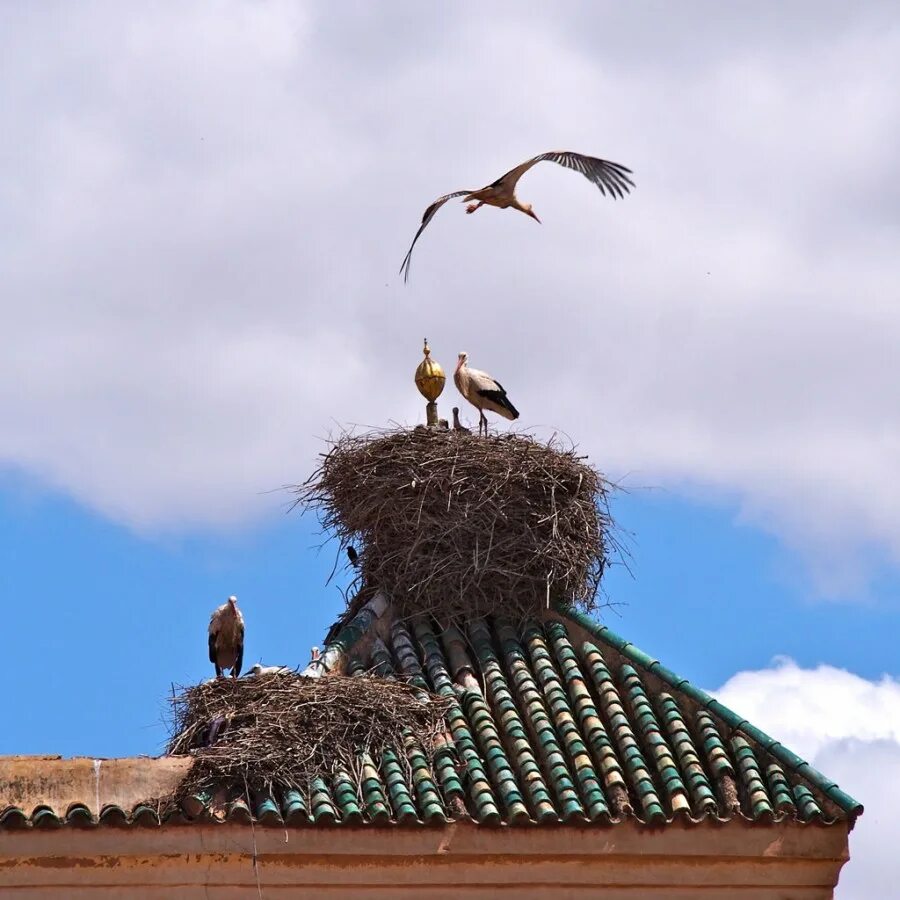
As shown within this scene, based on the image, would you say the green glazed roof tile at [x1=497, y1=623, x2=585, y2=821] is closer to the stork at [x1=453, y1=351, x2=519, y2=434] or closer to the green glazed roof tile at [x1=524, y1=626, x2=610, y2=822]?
the green glazed roof tile at [x1=524, y1=626, x2=610, y2=822]

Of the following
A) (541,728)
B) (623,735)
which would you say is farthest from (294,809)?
(623,735)

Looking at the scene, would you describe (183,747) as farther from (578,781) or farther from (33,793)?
(578,781)

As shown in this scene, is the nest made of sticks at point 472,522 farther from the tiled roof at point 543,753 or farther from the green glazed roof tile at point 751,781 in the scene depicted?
the green glazed roof tile at point 751,781

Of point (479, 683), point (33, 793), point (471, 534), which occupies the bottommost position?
point (33, 793)

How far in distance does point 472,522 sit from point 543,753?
227cm

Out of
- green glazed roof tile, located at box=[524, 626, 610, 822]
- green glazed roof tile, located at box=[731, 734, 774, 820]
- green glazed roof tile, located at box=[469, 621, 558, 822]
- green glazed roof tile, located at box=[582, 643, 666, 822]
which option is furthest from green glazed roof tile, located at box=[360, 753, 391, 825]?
green glazed roof tile, located at box=[731, 734, 774, 820]

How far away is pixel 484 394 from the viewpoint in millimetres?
16078

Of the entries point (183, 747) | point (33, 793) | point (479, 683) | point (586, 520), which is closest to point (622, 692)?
point (479, 683)

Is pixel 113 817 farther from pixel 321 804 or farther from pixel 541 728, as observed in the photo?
pixel 541 728

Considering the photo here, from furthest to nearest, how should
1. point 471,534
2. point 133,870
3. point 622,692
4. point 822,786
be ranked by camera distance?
point 471,534 < point 622,692 < point 822,786 < point 133,870

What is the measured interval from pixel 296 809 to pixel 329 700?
1.03 meters

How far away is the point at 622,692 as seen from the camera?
12.9 metres

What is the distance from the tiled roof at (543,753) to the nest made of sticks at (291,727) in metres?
0.12

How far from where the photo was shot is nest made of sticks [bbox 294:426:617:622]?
13.9 m
